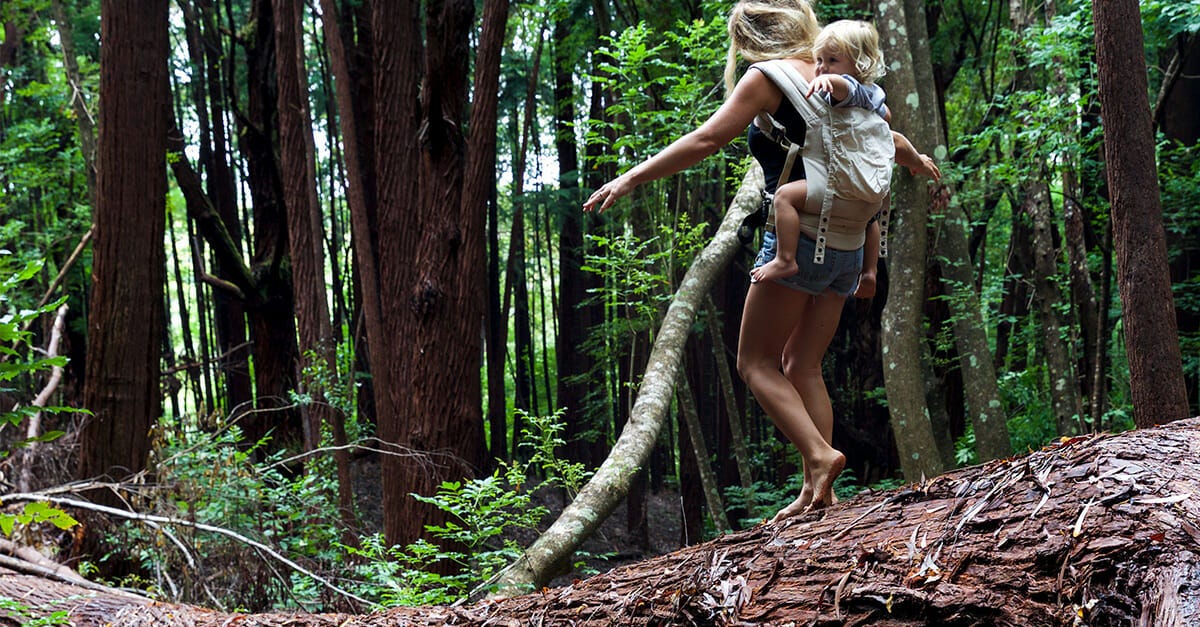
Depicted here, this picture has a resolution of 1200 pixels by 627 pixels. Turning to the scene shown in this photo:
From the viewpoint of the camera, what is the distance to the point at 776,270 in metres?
3.24

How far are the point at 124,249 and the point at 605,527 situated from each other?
11.7m

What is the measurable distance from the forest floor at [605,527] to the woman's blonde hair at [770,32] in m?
10.3

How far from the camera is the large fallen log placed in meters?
1.97

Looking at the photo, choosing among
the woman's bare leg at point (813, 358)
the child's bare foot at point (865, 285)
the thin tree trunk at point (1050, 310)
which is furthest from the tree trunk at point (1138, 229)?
the thin tree trunk at point (1050, 310)

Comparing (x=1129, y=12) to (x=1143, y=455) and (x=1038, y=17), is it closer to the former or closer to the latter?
(x=1143, y=455)

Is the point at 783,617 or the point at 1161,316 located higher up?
the point at 1161,316

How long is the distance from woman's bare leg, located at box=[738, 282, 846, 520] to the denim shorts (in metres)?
0.07

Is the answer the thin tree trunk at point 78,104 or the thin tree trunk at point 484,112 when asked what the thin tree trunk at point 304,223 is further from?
the thin tree trunk at point 484,112

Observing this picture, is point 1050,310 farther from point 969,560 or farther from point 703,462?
point 969,560

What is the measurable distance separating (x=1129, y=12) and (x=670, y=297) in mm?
4315

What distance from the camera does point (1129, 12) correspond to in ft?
14.0

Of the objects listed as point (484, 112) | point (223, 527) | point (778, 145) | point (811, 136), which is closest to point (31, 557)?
point (223, 527)

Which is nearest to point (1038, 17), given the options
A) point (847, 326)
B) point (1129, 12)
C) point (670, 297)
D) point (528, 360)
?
point (847, 326)

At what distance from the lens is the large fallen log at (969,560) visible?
1.97 metres
